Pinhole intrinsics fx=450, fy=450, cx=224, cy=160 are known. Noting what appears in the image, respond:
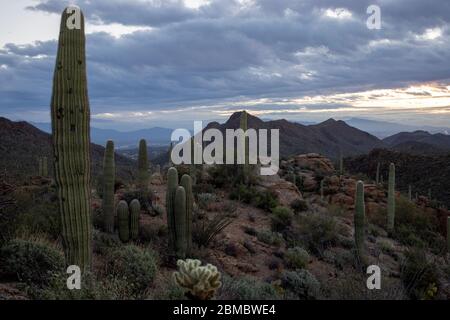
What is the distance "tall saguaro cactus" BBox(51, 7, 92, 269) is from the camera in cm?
665

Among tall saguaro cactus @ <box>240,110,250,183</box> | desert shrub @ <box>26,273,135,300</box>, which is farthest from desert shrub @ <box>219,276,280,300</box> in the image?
tall saguaro cactus @ <box>240,110,250,183</box>

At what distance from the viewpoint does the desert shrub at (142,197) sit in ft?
44.6

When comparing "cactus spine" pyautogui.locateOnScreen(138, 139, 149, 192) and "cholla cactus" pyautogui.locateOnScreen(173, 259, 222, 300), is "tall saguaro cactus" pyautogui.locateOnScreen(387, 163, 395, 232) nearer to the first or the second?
"cactus spine" pyautogui.locateOnScreen(138, 139, 149, 192)

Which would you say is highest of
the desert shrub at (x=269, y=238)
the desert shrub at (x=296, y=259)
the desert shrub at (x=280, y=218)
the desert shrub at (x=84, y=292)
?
the desert shrub at (x=84, y=292)

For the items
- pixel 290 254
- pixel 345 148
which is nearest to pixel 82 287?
pixel 290 254

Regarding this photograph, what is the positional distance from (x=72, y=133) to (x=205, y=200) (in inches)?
371

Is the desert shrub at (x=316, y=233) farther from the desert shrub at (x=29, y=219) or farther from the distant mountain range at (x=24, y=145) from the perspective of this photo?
the distant mountain range at (x=24, y=145)

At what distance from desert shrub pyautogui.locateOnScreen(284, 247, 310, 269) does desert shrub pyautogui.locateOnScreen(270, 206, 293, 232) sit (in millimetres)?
2737

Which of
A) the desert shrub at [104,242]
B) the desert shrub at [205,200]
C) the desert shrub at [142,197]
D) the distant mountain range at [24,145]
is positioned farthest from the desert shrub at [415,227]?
the distant mountain range at [24,145]

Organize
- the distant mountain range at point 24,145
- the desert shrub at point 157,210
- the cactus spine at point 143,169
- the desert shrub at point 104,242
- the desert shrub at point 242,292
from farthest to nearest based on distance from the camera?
the distant mountain range at point 24,145 < the cactus spine at point 143,169 < the desert shrub at point 157,210 < the desert shrub at point 104,242 < the desert shrub at point 242,292

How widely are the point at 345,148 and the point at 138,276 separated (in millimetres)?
83914

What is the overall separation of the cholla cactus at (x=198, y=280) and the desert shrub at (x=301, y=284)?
470 cm

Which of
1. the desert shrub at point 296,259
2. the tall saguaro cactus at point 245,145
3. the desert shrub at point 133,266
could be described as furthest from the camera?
the tall saguaro cactus at point 245,145
